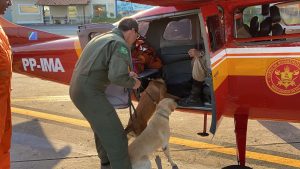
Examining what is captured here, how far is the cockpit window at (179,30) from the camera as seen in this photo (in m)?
4.38

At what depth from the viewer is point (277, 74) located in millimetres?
3297

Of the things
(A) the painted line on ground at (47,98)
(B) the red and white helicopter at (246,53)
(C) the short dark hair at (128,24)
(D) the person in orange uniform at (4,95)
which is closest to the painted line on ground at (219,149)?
(B) the red and white helicopter at (246,53)

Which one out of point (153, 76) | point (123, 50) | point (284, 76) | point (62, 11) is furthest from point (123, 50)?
point (62, 11)

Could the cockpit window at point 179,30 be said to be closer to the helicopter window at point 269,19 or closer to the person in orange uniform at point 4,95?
the helicopter window at point 269,19

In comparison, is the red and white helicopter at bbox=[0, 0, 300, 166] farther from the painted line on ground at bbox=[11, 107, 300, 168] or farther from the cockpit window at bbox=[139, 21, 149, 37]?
the painted line on ground at bbox=[11, 107, 300, 168]

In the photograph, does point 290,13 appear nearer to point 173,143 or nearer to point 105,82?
point 105,82

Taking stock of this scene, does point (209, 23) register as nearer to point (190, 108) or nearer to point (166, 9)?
point (166, 9)

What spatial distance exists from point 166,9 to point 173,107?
111cm

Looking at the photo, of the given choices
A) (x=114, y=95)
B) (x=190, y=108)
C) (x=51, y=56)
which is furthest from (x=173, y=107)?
(x=51, y=56)

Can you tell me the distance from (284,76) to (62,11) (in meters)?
45.0

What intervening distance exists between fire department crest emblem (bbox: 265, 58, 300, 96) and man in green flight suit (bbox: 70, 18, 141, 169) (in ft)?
4.08

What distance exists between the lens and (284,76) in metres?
3.27

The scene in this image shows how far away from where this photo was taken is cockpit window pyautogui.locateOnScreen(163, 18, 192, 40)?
4.38 m

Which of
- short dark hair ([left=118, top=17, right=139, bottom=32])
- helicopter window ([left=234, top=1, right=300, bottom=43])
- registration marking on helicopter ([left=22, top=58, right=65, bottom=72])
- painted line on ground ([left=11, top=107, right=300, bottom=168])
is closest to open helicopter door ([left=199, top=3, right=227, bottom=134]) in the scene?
helicopter window ([left=234, top=1, right=300, bottom=43])
